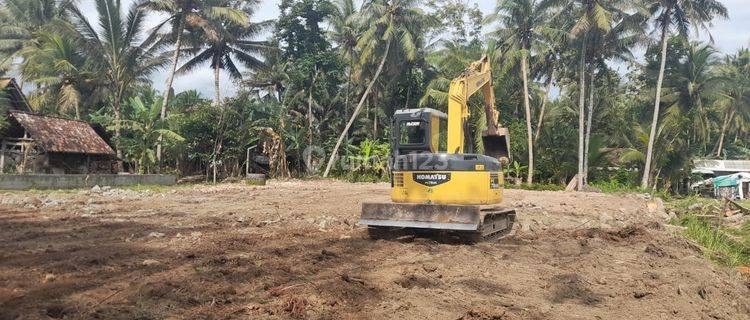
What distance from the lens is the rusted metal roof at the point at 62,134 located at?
64.1 feet

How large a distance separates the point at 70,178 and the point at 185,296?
15219mm

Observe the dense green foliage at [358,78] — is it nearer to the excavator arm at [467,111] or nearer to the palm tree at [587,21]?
the palm tree at [587,21]

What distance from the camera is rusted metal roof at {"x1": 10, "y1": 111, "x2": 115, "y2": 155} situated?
1955 centimetres

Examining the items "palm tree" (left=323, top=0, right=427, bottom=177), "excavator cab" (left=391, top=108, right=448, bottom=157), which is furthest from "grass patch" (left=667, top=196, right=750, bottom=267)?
"palm tree" (left=323, top=0, right=427, bottom=177)

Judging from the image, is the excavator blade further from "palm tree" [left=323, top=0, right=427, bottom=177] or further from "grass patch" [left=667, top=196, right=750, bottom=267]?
"palm tree" [left=323, top=0, right=427, bottom=177]

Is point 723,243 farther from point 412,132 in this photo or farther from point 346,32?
point 346,32

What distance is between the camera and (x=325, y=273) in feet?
19.0

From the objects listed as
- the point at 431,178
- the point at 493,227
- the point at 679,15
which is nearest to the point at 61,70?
the point at 431,178

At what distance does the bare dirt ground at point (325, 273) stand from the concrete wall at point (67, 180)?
576cm

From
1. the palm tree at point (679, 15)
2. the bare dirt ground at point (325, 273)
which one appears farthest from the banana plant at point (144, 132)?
the palm tree at point (679, 15)

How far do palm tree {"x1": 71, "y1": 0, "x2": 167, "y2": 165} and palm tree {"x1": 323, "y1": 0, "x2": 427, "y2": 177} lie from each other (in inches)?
447

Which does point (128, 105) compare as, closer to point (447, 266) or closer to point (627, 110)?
point (447, 266)

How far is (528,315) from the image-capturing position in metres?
4.67

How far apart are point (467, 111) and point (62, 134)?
1828cm
